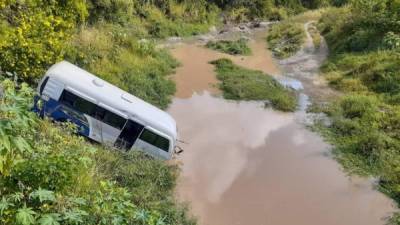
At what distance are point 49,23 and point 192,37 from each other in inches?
729

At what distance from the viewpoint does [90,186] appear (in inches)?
288

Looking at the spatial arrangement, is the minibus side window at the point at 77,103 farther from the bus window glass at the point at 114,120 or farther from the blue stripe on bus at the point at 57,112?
the bus window glass at the point at 114,120

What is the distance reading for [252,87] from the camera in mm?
21344

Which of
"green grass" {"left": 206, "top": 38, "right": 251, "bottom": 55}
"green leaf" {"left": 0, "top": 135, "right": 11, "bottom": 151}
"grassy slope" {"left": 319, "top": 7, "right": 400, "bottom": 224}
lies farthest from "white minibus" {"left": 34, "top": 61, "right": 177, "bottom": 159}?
"green grass" {"left": 206, "top": 38, "right": 251, "bottom": 55}

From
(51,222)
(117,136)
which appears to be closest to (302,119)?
(117,136)

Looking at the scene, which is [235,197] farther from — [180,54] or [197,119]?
[180,54]

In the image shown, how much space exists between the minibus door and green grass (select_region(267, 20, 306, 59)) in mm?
17386

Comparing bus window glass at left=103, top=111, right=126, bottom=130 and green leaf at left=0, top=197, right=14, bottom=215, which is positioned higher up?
green leaf at left=0, top=197, right=14, bottom=215

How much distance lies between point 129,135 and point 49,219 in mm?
8589

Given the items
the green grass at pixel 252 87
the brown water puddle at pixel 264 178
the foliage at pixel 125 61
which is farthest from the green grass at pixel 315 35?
the brown water puddle at pixel 264 178

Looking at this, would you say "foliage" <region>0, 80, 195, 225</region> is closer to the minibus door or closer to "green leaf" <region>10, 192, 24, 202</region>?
"green leaf" <region>10, 192, 24, 202</region>

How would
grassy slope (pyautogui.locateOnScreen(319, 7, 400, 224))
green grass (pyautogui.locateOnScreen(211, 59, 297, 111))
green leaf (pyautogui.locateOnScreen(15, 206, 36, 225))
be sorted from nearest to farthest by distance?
green leaf (pyautogui.locateOnScreen(15, 206, 36, 225)), grassy slope (pyautogui.locateOnScreen(319, 7, 400, 224)), green grass (pyautogui.locateOnScreen(211, 59, 297, 111))

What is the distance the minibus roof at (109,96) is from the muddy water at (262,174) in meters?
1.78

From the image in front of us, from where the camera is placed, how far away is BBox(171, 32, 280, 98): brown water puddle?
70.5 ft
